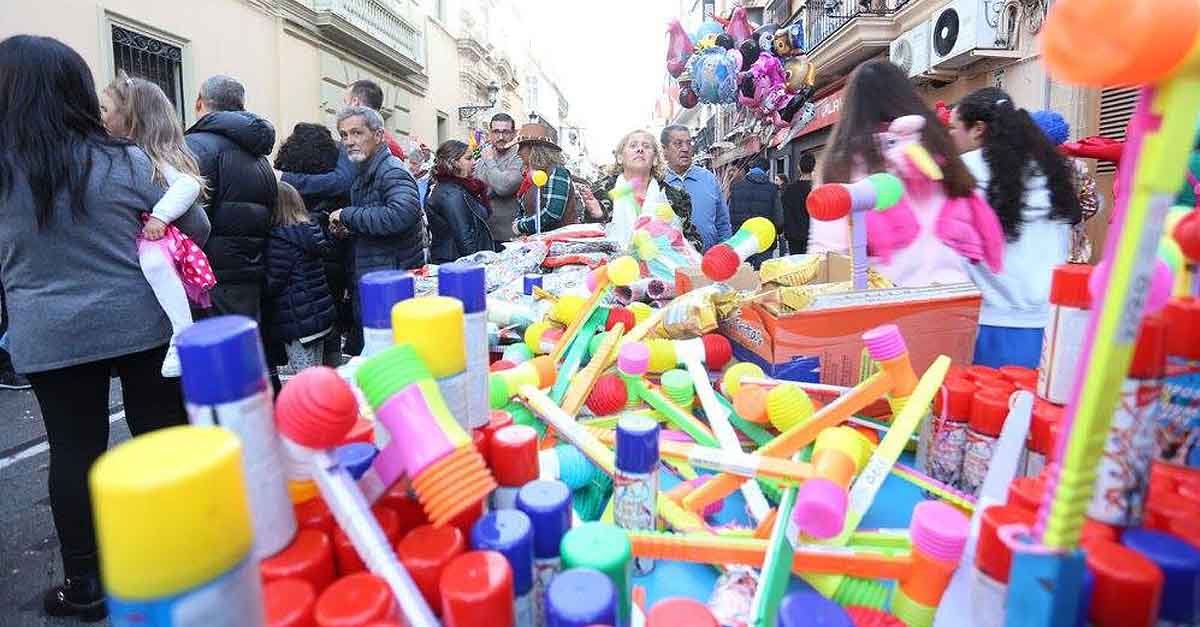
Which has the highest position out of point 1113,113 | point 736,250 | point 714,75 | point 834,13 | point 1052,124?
point 834,13

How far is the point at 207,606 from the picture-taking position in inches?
14.9

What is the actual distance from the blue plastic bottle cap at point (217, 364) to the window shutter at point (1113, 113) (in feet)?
20.4

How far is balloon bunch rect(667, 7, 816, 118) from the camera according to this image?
5965 millimetres

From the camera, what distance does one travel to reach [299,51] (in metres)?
9.14

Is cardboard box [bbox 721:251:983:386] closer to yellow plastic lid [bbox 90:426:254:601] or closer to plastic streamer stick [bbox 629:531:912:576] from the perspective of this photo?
plastic streamer stick [bbox 629:531:912:576]

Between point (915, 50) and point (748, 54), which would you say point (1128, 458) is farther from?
point (915, 50)

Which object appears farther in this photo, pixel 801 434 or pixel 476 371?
pixel 801 434

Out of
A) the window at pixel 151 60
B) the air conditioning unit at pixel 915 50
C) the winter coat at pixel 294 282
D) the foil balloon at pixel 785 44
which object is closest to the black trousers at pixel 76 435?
the winter coat at pixel 294 282

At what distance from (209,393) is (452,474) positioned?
19 cm

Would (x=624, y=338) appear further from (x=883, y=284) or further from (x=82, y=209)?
(x=82, y=209)

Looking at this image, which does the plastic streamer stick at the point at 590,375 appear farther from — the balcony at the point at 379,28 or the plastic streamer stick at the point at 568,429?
the balcony at the point at 379,28

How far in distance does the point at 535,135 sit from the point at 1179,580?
3361 millimetres

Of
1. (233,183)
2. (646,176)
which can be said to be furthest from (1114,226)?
(233,183)

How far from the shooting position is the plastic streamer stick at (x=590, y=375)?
119 cm
